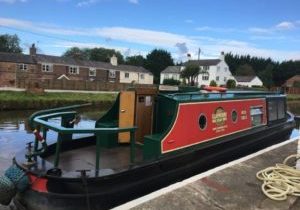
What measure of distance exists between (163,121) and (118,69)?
50485 mm

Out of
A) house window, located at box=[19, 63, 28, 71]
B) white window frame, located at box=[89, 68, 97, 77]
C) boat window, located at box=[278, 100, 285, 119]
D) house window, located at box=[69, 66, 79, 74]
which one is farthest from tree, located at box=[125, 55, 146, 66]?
boat window, located at box=[278, 100, 285, 119]

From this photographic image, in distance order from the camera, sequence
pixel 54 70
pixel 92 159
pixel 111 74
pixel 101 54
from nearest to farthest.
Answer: pixel 92 159 → pixel 54 70 → pixel 111 74 → pixel 101 54

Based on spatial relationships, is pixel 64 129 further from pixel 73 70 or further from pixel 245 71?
pixel 245 71

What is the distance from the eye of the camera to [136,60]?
8406cm

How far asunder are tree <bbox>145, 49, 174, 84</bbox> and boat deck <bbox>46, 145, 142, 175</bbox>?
71863 millimetres

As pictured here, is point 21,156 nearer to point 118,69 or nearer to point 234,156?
point 234,156

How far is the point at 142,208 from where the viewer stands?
416 centimetres

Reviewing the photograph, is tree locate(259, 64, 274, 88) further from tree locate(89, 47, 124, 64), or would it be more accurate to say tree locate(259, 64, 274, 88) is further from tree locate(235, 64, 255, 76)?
tree locate(89, 47, 124, 64)

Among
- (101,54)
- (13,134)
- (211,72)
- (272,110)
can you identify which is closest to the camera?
(272,110)

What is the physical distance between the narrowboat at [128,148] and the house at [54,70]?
31169 millimetres

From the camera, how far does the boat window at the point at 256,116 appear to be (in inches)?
391

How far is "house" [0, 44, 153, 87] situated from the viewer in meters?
44.7

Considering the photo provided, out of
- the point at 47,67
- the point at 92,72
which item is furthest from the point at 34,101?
the point at 92,72

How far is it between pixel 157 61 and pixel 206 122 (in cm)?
7355
